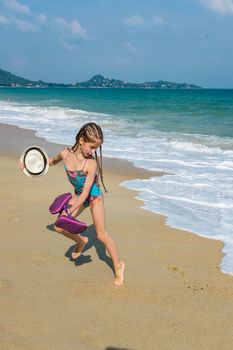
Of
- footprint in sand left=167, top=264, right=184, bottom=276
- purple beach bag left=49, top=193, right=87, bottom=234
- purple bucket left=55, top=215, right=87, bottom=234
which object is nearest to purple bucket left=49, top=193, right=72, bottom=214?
purple beach bag left=49, top=193, right=87, bottom=234

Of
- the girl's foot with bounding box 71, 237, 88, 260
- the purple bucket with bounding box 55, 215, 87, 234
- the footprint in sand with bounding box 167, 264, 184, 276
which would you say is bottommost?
the footprint in sand with bounding box 167, 264, 184, 276

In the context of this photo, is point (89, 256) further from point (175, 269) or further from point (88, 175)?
point (88, 175)

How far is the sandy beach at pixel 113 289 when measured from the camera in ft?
10.9

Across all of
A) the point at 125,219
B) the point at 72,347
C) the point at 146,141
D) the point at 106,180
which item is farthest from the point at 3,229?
the point at 146,141

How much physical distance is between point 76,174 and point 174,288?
4.15 ft

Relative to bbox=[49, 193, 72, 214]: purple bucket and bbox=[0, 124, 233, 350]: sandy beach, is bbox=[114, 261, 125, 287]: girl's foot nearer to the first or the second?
bbox=[0, 124, 233, 350]: sandy beach

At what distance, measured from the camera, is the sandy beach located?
10.9 ft

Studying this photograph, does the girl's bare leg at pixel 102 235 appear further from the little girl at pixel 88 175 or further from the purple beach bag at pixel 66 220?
the purple beach bag at pixel 66 220

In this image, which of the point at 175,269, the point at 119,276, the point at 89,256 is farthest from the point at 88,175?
the point at 175,269

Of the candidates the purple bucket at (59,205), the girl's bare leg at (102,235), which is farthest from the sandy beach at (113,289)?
the purple bucket at (59,205)

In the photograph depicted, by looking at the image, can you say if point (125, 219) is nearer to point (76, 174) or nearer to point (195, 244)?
point (195, 244)

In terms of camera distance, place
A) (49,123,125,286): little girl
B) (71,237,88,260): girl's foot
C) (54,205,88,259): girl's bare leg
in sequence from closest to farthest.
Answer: (49,123,125,286): little girl < (54,205,88,259): girl's bare leg < (71,237,88,260): girl's foot

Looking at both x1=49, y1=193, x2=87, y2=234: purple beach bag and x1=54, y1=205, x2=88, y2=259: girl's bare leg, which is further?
x1=54, y1=205, x2=88, y2=259: girl's bare leg

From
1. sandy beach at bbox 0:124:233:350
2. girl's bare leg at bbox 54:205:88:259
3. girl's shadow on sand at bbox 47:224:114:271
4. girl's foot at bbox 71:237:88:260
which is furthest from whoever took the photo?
girl's shadow on sand at bbox 47:224:114:271
